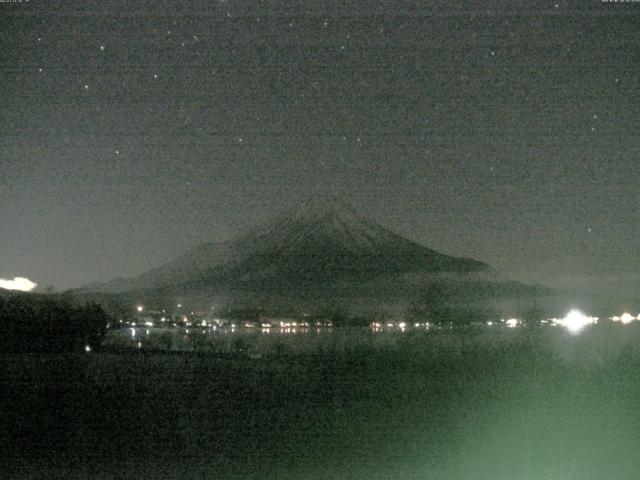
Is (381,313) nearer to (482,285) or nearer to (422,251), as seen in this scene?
(482,285)

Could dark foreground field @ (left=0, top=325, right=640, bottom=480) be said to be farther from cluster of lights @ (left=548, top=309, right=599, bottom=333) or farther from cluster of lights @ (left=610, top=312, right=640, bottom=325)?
cluster of lights @ (left=610, top=312, right=640, bottom=325)

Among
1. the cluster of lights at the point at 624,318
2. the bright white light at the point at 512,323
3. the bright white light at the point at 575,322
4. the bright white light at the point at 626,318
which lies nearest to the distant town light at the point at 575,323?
the bright white light at the point at 575,322

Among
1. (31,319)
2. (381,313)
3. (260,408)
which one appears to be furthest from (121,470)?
(381,313)

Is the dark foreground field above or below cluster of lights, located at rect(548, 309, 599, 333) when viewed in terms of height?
below

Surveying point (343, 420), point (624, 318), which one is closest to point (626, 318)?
point (624, 318)

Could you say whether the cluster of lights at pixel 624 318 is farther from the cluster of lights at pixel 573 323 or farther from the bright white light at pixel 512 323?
the bright white light at pixel 512 323

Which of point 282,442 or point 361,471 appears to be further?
point 282,442

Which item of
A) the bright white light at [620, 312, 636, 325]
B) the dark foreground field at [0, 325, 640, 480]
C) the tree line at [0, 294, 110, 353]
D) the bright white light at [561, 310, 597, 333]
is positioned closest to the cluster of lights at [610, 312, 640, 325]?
the bright white light at [620, 312, 636, 325]

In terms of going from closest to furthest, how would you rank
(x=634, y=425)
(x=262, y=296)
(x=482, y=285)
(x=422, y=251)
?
(x=634, y=425), (x=262, y=296), (x=482, y=285), (x=422, y=251)

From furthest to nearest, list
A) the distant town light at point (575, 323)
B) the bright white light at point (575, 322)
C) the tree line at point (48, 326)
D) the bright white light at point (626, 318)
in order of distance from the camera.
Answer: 1. the bright white light at point (626, 318)
2. the bright white light at point (575, 322)
3. the distant town light at point (575, 323)
4. the tree line at point (48, 326)
